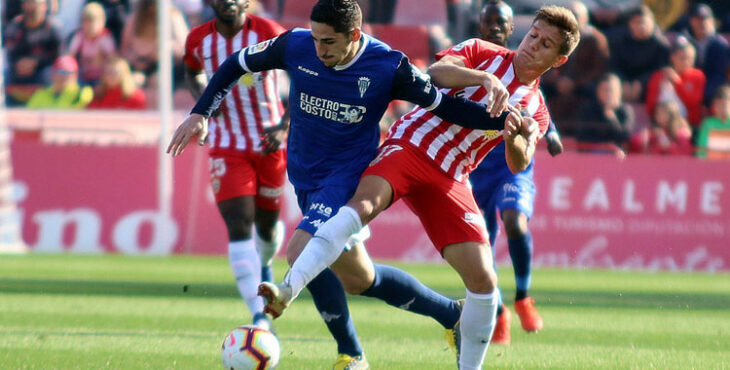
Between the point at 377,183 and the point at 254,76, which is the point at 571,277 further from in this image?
the point at 377,183

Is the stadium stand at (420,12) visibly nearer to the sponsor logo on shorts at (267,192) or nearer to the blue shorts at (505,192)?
the blue shorts at (505,192)

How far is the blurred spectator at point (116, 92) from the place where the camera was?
1694cm

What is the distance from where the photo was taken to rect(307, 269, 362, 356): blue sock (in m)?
6.33

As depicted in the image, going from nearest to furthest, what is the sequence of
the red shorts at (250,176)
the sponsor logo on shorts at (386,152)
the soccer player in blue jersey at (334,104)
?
the soccer player in blue jersey at (334,104)
the sponsor logo on shorts at (386,152)
the red shorts at (250,176)

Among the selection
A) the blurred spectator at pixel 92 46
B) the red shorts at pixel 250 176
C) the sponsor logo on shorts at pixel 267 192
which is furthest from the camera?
the blurred spectator at pixel 92 46

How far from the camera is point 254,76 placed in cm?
826

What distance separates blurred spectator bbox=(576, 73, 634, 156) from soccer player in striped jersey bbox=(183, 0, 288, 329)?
8.64 metres

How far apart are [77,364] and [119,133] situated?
10311mm

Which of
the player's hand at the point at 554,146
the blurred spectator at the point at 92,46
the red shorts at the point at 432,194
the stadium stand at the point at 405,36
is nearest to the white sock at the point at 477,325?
the red shorts at the point at 432,194

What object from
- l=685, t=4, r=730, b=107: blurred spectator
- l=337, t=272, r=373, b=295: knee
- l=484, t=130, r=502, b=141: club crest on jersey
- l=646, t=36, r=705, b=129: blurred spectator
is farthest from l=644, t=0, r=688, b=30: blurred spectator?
l=337, t=272, r=373, b=295: knee

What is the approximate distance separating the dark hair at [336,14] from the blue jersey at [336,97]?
0.31 meters

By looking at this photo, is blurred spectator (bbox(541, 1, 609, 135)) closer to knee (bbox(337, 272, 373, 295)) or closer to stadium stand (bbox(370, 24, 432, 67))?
stadium stand (bbox(370, 24, 432, 67))

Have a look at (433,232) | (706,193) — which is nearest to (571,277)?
(706,193)

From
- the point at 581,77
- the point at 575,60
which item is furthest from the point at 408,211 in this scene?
the point at 575,60
